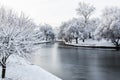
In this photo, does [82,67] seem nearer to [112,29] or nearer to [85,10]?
[112,29]

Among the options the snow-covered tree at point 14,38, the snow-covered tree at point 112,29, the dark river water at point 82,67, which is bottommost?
the dark river water at point 82,67

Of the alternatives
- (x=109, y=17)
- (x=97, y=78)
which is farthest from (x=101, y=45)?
(x=97, y=78)

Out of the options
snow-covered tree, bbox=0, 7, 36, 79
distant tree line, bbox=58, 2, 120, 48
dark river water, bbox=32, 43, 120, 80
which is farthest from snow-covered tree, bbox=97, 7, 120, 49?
snow-covered tree, bbox=0, 7, 36, 79

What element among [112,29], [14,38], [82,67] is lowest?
[82,67]

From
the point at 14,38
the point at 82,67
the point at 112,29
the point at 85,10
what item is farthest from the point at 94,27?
the point at 14,38

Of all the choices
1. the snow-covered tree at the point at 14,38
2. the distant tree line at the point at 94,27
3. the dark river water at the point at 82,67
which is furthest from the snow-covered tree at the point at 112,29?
the snow-covered tree at the point at 14,38

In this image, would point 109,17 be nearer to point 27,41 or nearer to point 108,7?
point 108,7

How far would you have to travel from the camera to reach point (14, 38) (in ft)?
28.5

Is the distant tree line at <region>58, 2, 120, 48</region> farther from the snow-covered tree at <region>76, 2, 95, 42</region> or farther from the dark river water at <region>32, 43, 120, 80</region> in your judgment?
the dark river water at <region>32, 43, 120, 80</region>

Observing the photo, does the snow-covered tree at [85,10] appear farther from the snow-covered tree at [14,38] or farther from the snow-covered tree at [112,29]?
the snow-covered tree at [14,38]

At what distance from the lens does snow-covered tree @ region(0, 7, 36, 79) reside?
28.2 ft

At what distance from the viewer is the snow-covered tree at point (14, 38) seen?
8594 mm

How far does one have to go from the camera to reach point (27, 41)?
9398 millimetres

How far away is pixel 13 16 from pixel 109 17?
35148mm
